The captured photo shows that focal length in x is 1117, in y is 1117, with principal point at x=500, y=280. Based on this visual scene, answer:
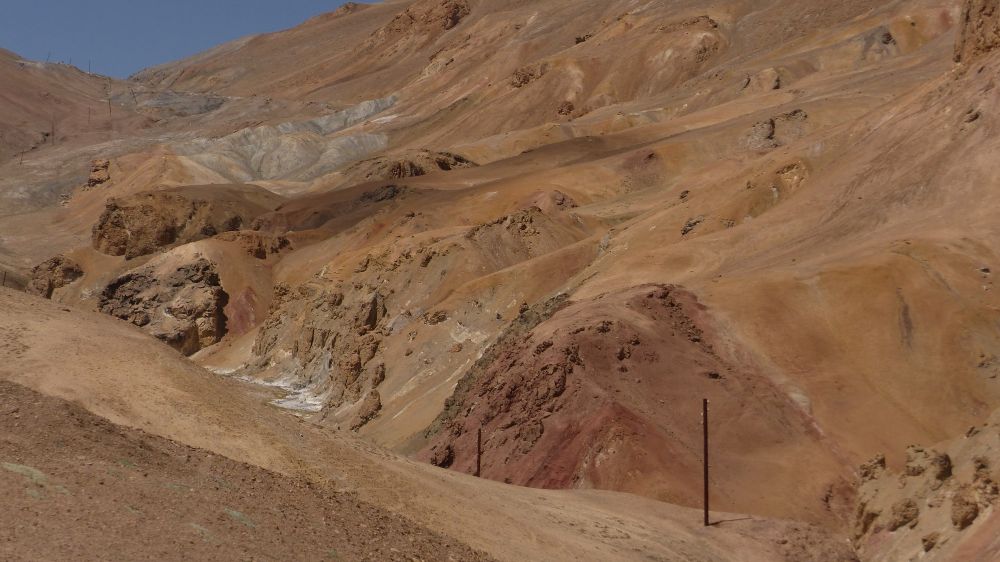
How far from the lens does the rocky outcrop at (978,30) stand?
1522 inches

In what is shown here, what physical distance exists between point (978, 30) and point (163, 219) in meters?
54.1

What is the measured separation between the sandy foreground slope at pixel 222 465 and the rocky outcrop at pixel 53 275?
169 feet

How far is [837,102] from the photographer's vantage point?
64.1 metres

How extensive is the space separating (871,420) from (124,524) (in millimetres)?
21021

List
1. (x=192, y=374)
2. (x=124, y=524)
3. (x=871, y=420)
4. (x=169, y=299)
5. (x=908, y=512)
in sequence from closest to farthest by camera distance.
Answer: (x=124, y=524) → (x=192, y=374) → (x=908, y=512) → (x=871, y=420) → (x=169, y=299)

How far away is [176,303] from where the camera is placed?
62.4 meters

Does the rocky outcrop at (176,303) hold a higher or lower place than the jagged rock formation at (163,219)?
lower

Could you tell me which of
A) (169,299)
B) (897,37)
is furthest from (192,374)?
(897,37)

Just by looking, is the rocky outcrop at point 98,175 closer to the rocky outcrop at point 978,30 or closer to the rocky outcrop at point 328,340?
the rocky outcrop at point 328,340

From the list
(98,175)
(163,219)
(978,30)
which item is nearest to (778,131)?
(978,30)

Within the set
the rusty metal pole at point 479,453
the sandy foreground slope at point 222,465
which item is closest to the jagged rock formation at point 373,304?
the rusty metal pole at point 479,453

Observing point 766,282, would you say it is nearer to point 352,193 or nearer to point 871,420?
point 871,420

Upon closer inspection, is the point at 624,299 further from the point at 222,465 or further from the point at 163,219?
the point at 163,219

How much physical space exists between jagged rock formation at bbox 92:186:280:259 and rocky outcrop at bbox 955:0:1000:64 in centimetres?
5156
